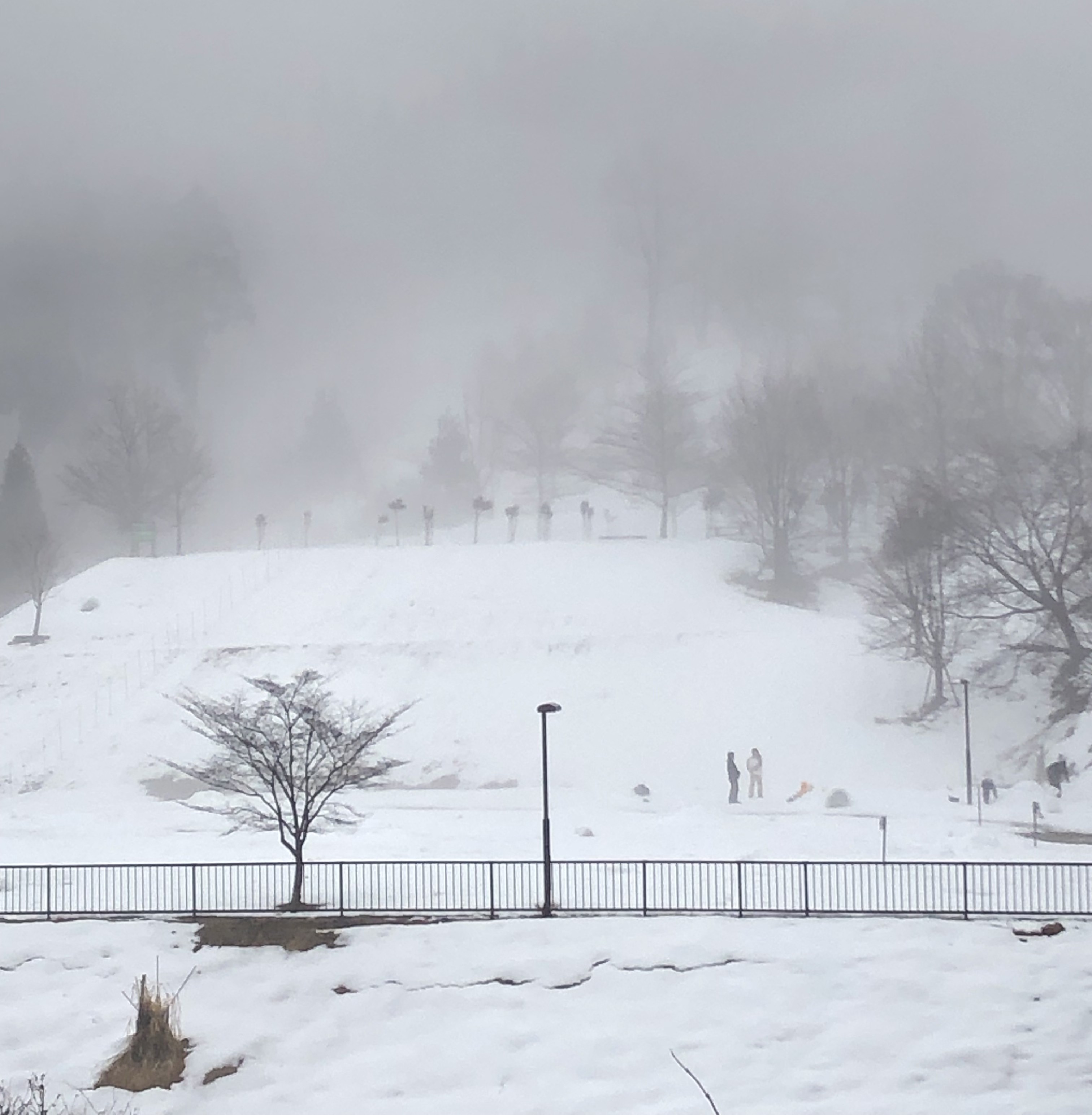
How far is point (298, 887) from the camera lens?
2180 centimetres

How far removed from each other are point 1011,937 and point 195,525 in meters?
117

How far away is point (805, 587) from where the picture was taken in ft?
190

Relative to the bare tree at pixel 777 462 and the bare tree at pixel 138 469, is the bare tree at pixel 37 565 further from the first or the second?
the bare tree at pixel 777 462

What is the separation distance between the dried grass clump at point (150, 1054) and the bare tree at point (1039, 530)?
29.0m

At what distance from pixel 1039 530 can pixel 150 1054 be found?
107 ft

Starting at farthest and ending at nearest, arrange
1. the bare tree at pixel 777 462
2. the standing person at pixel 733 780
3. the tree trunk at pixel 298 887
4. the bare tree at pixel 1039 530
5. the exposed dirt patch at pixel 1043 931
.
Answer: the bare tree at pixel 777 462 → the bare tree at pixel 1039 530 → the standing person at pixel 733 780 → the tree trunk at pixel 298 887 → the exposed dirt patch at pixel 1043 931

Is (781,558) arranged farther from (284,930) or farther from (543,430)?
(284,930)

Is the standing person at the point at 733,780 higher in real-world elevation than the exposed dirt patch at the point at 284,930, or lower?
higher

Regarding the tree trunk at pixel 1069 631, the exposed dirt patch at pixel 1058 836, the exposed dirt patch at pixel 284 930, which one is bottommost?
the exposed dirt patch at pixel 284 930

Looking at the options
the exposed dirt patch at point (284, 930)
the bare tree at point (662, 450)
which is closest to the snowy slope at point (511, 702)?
the exposed dirt patch at point (284, 930)

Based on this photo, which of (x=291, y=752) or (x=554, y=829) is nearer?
(x=291, y=752)

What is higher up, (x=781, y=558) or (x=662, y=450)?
(x=662, y=450)

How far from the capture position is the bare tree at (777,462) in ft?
191

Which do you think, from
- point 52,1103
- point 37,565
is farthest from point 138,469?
point 52,1103
